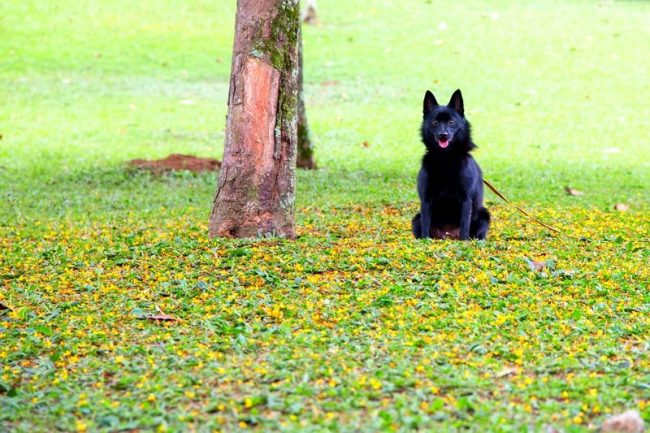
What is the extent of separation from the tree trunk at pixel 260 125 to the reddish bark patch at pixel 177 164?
6.15 m

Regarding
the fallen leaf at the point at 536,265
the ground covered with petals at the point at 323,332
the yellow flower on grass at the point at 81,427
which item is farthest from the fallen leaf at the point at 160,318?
the fallen leaf at the point at 536,265

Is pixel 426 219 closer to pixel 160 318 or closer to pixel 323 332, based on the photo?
pixel 323 332

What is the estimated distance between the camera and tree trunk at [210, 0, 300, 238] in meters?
8.73

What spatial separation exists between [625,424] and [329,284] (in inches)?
121

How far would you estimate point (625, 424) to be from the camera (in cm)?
476

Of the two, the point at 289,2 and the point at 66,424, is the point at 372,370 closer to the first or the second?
the point at 66,424

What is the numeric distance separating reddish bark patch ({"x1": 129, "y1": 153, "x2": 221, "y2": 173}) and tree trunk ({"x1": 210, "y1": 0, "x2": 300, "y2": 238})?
615cm

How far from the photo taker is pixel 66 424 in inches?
197

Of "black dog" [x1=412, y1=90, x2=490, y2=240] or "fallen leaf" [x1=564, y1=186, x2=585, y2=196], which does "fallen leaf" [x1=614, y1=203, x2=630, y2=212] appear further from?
"black dog" [x1=412, y1=90, x2=490, y2=240]

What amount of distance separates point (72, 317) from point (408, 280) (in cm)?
240

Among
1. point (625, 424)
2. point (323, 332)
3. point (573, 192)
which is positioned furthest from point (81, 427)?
point (573, 192)

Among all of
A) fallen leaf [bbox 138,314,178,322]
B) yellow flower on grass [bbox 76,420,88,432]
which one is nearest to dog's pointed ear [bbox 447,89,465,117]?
fallen leaf [bbox 138,314,178,322]

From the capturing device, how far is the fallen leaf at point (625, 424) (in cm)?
475

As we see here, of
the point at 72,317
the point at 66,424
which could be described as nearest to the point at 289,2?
the point at 72,317
